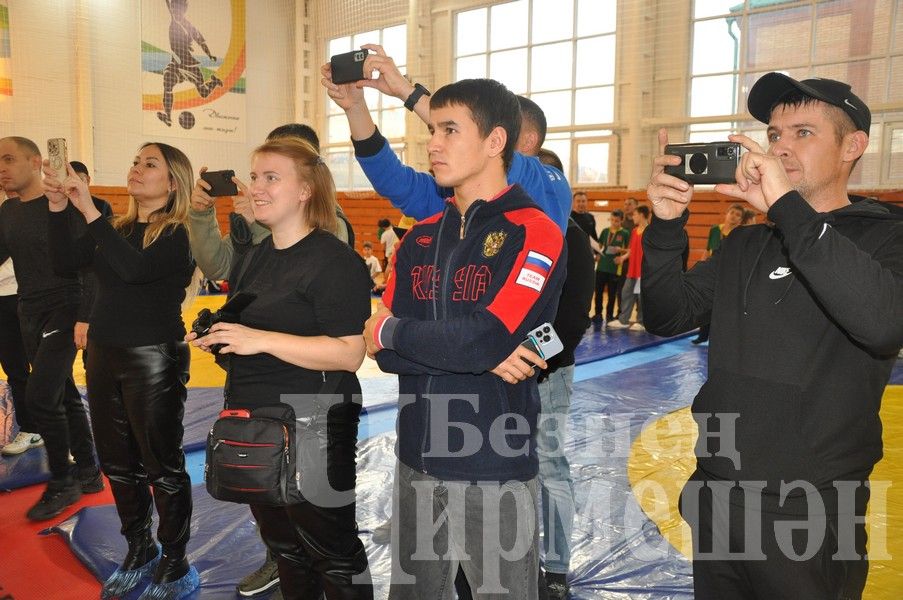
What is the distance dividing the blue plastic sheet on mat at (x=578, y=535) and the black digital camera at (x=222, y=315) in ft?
5.30

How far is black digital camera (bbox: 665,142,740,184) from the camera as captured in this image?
185cm

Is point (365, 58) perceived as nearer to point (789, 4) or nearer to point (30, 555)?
point (30, 555)

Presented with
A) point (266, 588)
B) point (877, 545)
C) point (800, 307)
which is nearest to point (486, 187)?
point (800, 307)

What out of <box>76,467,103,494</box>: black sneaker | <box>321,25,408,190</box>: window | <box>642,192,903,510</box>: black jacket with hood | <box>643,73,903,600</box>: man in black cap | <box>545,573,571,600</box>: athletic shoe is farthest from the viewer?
<box>321,25,408,190</box>: window

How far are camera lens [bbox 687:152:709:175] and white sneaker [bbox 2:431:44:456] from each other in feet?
17.1

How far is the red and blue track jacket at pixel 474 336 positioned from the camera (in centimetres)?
203

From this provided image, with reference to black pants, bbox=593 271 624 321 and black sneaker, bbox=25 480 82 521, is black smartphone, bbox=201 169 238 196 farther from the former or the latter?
black pants, bbox=593 271 624 321

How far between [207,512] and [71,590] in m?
0.90

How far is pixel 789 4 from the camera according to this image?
47.5 feet

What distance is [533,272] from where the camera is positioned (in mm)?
2064

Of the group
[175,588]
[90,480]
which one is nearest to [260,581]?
[175,588]

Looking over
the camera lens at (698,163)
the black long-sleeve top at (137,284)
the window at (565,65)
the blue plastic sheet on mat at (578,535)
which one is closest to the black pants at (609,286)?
the window at (565,65)

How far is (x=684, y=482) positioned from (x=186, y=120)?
19432mm

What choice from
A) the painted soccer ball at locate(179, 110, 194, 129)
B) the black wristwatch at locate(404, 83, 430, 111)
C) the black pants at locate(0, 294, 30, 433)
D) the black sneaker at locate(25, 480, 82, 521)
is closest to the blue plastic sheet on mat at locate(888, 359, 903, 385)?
the black wristwatch at locate(404, 83, 430, 111)
